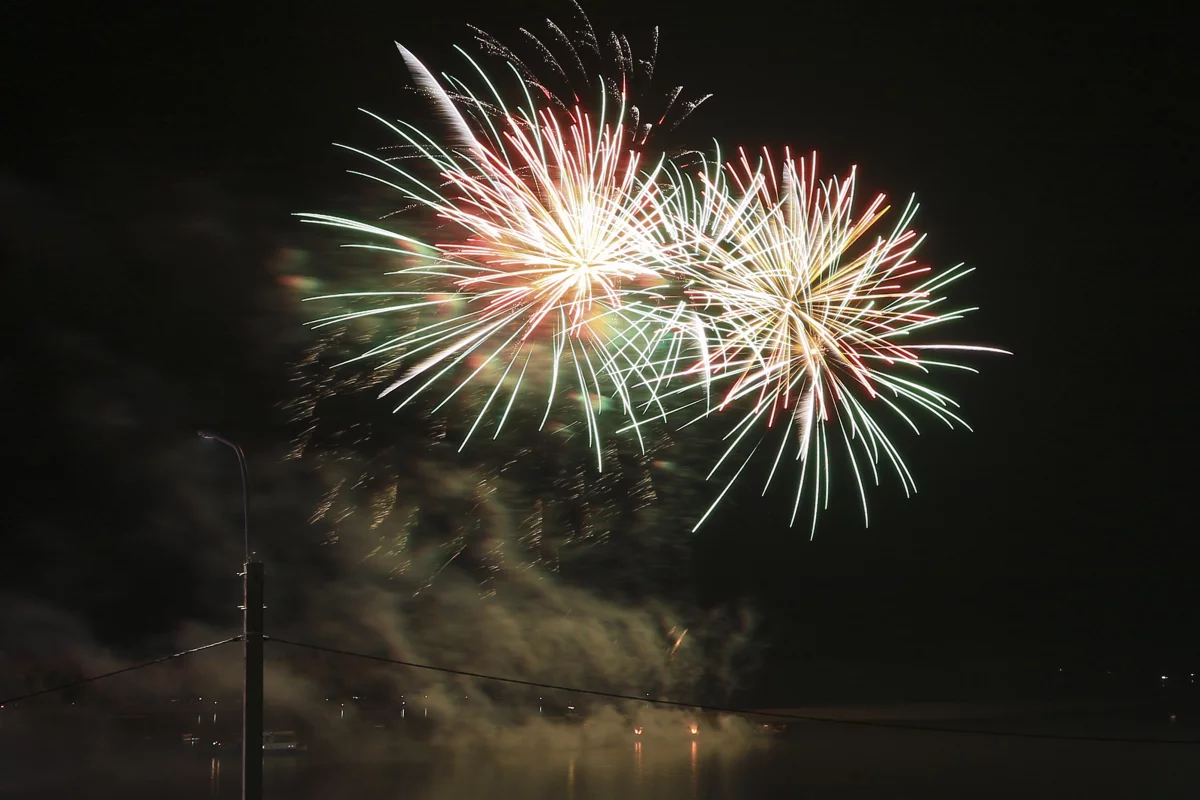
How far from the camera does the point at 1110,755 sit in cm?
17975

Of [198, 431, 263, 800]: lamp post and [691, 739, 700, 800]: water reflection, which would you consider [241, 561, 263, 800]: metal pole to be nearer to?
[198, 431, 263, 800]: lamp post

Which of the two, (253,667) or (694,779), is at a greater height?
(253,667)

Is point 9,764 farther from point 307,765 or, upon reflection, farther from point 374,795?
point 374,795

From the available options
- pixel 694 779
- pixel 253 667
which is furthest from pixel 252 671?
pixel 694 779

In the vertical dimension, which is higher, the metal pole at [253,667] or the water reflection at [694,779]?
the metal pole at [253,667]

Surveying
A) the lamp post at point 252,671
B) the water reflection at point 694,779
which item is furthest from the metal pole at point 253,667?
the water reflection at point 694,779

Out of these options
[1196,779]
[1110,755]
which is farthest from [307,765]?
[1110,755]

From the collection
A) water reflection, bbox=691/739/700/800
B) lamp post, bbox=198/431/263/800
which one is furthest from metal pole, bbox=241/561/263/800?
water reflection, bbox=691/739/700/800

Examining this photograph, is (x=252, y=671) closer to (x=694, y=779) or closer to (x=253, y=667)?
(x=253, y=667)

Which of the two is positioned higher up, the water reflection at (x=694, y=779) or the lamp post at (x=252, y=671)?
the lamp post at (x=252, y=671)

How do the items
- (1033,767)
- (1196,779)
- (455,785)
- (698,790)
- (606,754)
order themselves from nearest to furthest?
(698,790) → (455,785) → (1196,779) → (1033,767) → (606,754)

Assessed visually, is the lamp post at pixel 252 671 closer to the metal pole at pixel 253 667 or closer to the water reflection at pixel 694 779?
the metal pole at pixel 253 667

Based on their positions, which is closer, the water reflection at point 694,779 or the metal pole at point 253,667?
the metal pole at point 253,667

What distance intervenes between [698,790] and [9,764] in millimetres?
108877
